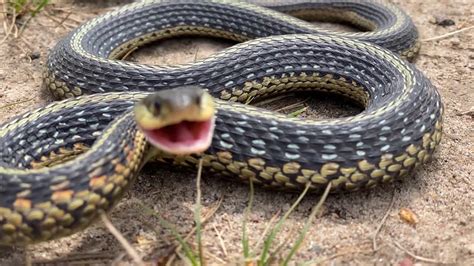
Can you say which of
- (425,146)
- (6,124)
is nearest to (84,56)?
(6,124)

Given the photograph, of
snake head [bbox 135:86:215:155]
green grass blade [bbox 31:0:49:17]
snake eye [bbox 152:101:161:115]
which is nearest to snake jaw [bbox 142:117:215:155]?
snake head [bbox 135:86:215:155]

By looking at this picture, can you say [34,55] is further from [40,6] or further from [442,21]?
[442,21]

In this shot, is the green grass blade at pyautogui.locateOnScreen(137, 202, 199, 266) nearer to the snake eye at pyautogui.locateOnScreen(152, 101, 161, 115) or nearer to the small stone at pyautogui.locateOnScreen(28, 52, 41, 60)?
the snake eye at pyautogui.locateOnScreen(152, 101, 161, 115)

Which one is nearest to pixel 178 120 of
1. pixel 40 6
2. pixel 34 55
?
pixel 34 55

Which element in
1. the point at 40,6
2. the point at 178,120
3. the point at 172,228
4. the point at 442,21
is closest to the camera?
the point at 178,120

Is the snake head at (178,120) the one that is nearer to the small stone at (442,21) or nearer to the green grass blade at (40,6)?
the green grass blade at (40,6)

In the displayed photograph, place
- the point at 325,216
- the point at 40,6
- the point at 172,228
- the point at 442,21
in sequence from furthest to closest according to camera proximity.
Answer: the point at 442,21, the point at 40,6, the point at 325,216, the point at 172,228
